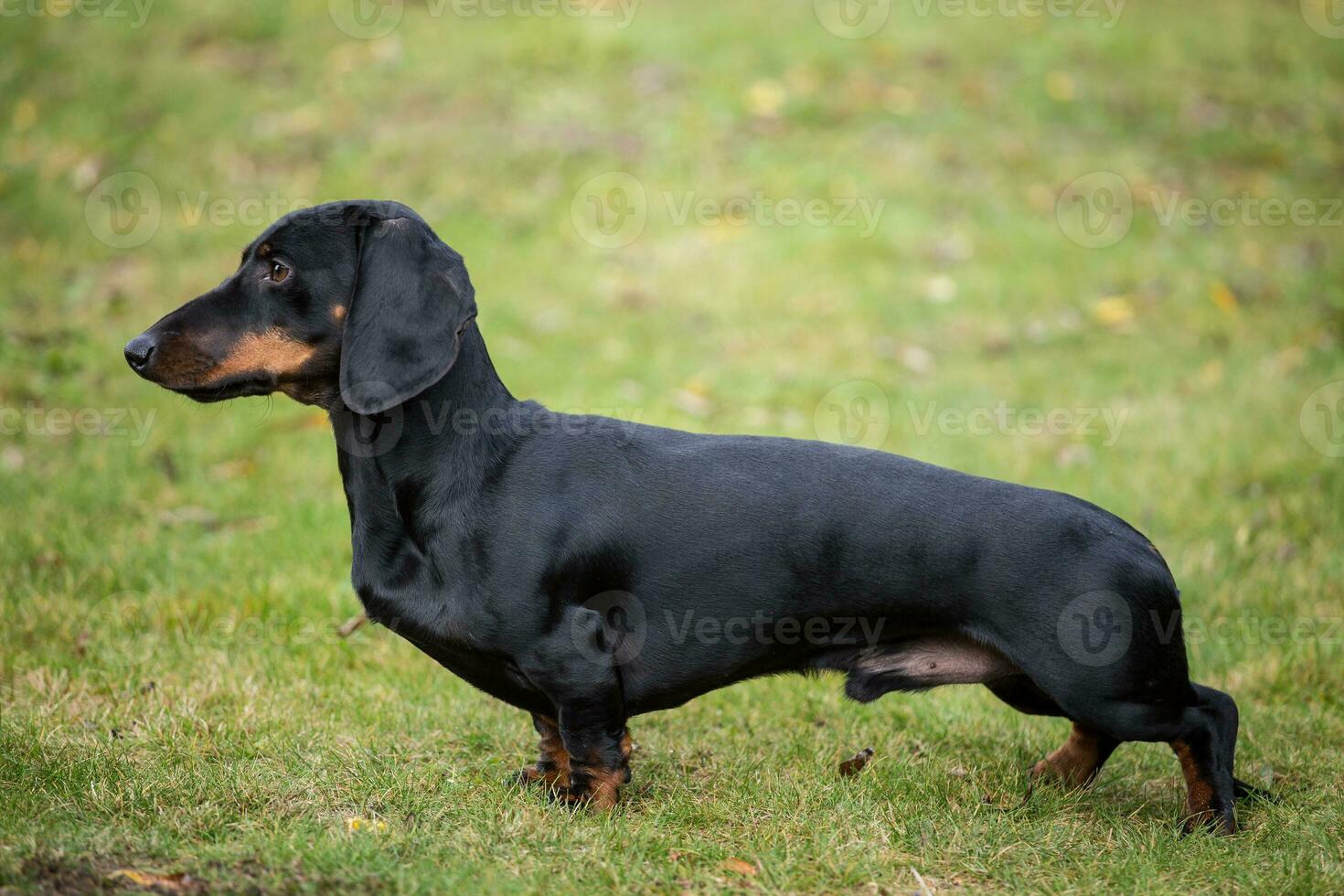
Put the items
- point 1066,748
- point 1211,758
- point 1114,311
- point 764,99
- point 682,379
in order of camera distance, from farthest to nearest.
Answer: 1. point 764,99
2. point 1114,311
3. point 682,379
4. point 1066,748
5. point 1211,758

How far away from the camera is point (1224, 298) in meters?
8.16

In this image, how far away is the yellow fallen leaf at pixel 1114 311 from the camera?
8.02m

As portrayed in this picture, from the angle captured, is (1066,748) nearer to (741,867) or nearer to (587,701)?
(741,867)

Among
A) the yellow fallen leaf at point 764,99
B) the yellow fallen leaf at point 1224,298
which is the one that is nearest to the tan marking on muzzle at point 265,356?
the yellow fallen leaf at point 1224,298

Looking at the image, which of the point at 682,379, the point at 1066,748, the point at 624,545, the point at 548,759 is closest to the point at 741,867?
the point at 548,759

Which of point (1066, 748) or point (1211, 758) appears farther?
point (1066, 748)

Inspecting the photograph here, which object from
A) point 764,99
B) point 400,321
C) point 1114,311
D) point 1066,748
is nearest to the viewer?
A: point 400,321

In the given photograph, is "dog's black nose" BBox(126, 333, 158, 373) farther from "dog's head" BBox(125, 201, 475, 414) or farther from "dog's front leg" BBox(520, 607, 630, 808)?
"dog's front leg" BBox(520, 607, 630, 808)

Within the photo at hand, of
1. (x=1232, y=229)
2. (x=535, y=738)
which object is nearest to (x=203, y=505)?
(x=535, y=738)

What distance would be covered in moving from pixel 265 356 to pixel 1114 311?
641 centimetres

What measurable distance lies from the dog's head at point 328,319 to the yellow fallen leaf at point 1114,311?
6.03m

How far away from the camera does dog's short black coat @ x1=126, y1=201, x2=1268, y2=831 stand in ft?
9.93

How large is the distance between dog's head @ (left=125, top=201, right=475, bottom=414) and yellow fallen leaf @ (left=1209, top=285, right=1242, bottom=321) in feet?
21.6

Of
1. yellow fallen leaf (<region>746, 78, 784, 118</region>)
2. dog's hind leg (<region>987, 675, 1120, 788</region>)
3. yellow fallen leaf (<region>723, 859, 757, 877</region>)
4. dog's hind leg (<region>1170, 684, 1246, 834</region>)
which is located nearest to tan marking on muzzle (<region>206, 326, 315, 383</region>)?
yellow fallen leaf (<region>723, 859, 757, 877</region>)
